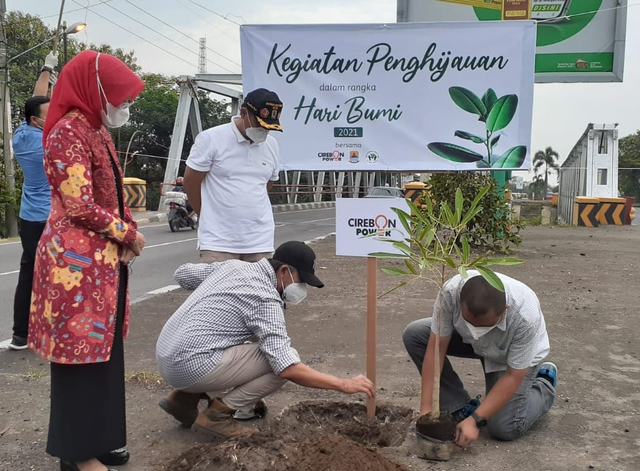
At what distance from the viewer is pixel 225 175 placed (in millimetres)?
3893

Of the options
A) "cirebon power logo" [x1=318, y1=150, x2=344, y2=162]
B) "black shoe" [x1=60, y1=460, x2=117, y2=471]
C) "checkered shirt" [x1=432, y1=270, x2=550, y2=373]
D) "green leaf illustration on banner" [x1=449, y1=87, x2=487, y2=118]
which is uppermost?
"green leaf illustration on banner" [x1=449, y1=87, x2=487, y2=118]

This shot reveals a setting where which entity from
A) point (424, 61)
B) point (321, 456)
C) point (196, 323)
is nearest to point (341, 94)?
point (424, 61)

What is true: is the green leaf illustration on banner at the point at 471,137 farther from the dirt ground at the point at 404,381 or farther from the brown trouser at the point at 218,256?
the brown trouser at the point at 218,256

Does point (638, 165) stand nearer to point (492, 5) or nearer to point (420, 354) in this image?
point (492, 5)

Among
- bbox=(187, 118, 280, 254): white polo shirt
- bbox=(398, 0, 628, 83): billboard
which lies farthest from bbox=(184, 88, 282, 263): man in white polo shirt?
bbox=(398, 0, 628, 83): billboard

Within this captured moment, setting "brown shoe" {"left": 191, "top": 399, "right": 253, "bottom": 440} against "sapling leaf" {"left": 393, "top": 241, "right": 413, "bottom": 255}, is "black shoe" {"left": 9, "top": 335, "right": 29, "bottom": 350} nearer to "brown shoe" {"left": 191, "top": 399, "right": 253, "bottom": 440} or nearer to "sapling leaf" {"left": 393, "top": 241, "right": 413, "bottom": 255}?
"brown shoe" {"left": 191, "top": 399, "right": 253, "bottom": 440}

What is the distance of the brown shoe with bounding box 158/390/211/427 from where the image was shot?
10.4 ft

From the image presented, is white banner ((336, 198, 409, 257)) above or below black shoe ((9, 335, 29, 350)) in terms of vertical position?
above

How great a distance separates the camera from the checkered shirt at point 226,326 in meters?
2.81

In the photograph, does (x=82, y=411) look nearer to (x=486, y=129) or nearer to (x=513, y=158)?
(x=486, y=129)

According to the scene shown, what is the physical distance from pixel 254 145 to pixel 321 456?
2.06 meters

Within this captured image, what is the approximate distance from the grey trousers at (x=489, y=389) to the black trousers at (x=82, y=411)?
168cm

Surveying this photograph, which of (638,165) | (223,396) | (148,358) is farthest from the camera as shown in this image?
(638,165)

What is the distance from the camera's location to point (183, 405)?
3.17 metres
